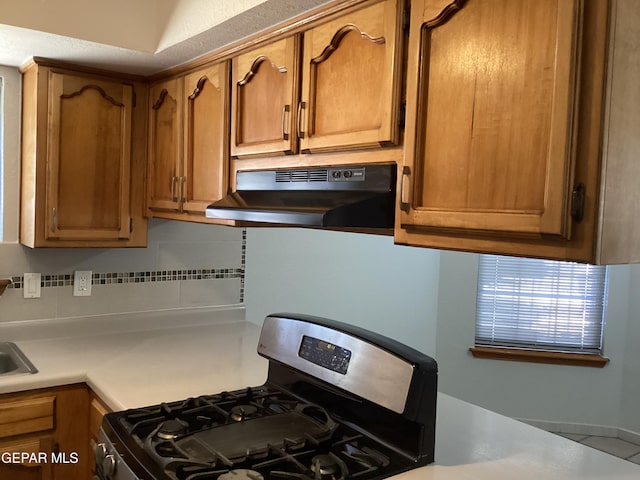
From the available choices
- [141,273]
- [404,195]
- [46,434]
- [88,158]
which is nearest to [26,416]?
[46,434]

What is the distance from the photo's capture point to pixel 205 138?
7.40 feet

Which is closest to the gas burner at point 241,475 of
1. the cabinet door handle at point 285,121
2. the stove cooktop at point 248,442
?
the stove cooktop at point 248,442

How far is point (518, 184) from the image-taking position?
3.84 feet

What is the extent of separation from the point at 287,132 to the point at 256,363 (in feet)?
3.23

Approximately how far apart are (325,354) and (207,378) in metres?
0.61

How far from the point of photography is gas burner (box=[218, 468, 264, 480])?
1324 mm

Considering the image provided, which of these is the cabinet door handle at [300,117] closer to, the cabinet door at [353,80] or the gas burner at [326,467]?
the cabinet door at [353,80]

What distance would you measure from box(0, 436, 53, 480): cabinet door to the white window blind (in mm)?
3084

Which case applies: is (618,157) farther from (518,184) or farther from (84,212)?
(84,212)

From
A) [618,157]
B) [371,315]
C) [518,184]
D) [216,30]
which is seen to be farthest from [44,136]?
[371,315]

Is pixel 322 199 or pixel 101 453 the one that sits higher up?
pixel 322 199

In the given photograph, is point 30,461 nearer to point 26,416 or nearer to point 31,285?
point 26,416

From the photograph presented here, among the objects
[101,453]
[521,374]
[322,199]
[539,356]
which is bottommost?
[521,374]

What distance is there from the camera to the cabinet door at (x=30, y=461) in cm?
200
